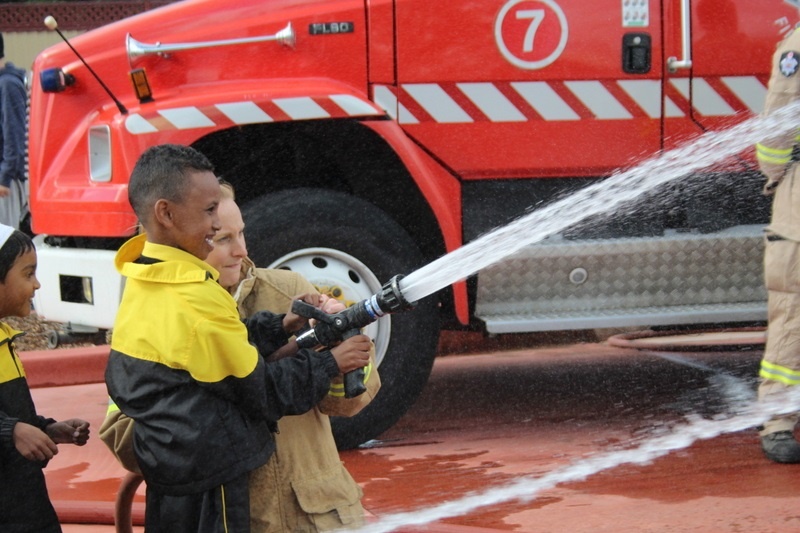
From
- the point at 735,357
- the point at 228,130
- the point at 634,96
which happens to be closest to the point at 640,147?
the point at 634,96

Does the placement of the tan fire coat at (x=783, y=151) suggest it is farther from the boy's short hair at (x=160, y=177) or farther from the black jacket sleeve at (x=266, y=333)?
the boy's short hair at (x=160, y=177)

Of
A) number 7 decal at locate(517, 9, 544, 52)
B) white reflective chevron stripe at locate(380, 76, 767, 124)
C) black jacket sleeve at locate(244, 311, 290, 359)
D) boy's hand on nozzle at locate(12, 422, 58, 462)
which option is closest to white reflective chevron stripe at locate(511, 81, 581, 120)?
white reflective chevron stripe at locate(380, 76, 767, 124)

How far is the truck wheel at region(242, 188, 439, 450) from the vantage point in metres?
4.65

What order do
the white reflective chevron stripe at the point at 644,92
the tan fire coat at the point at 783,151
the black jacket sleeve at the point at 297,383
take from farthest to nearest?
the white reflective chevron stripe at the point at 644,92
the tan fire coat at the point at 783,151
the black jacket sleeve at the point at 297,383

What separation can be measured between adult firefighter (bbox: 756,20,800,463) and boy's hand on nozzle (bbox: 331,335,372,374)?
7.91 ft

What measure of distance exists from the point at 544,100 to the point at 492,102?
0.73ft

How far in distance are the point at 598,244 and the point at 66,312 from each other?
7.36ft

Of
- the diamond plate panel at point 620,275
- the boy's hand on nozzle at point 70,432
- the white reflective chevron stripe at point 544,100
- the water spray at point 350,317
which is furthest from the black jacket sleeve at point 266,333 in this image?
the white reflective chevron stripe at point 544,100

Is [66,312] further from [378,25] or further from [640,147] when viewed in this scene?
[640,147]

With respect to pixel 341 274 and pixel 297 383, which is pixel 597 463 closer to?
pixel 341 274

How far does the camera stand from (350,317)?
2477mm

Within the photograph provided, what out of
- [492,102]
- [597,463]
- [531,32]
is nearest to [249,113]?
[492,102]

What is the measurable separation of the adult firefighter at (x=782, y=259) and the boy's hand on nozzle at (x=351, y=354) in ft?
7.91

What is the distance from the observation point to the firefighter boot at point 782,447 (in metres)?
4.43
